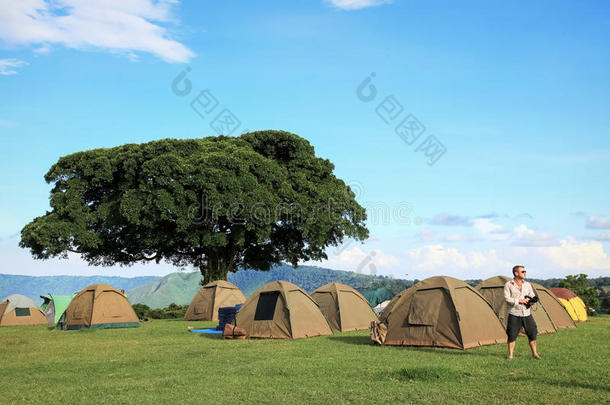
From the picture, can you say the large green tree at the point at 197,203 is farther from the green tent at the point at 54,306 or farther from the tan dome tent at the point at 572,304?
the tan dome tent at the point at 572,304

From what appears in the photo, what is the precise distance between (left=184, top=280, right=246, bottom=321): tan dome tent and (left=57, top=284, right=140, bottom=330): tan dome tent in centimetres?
446

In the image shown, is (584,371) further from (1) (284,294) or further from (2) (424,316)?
(1) (284,294)

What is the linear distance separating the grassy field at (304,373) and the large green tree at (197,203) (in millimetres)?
14847

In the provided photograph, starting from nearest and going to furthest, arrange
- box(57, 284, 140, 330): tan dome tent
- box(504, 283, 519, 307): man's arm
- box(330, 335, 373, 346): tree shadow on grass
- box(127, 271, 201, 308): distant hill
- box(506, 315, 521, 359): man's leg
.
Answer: box(506, 315, 521, 359): man's leg → box(504, 283, 519, 307): man's arm → box(330, 335, 373, 346): tree shadow on grass → box(57, 284, 140, 330): tan dome tent → box(127, 271, 201, 308): distant hill

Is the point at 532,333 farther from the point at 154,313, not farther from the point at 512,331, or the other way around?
the point at 154,313

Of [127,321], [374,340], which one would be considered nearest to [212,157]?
[127,321]

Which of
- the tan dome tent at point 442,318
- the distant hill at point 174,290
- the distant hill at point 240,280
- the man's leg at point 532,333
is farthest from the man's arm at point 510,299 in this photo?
the distant hill at point 174,290

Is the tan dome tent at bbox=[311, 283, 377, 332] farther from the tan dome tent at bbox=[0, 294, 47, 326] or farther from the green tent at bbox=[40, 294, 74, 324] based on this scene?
the tan dome tent at bbox=[0, 294, 47, 326]

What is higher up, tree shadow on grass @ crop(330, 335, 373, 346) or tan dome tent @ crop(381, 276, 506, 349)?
tan dome tent @ crop(381, 276, 506, 349)

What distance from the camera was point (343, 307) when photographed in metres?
20.2

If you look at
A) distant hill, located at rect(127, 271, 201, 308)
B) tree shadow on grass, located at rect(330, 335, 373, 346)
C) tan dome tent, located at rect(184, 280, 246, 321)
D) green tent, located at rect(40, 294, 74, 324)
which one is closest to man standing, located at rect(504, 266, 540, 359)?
tree shadow on grass, located at rect(330, 335, 373, 346)

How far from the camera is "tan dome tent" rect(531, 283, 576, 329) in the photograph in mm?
20141

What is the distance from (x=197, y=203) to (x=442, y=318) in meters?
19.5

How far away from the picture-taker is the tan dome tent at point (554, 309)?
2014 cm
